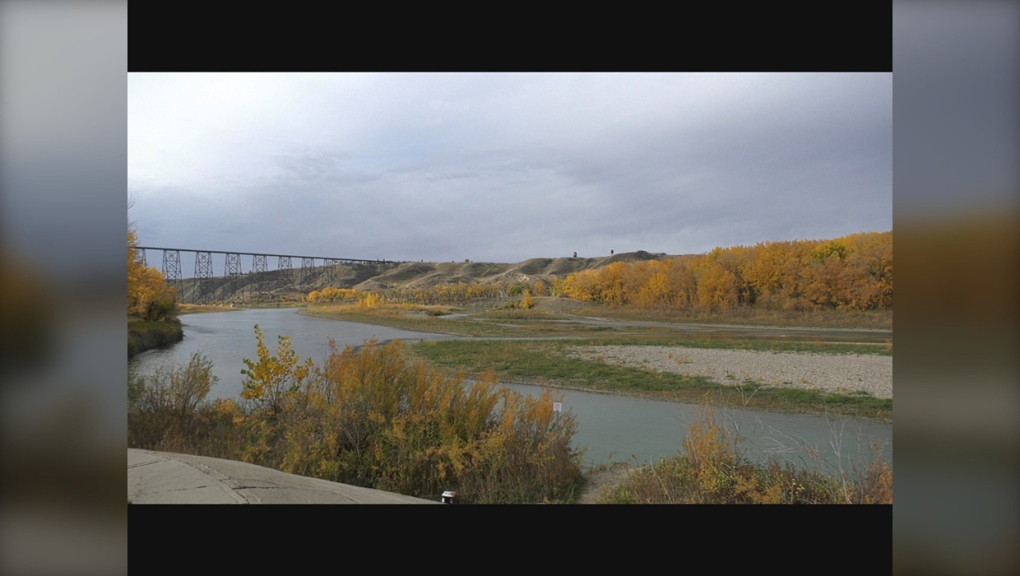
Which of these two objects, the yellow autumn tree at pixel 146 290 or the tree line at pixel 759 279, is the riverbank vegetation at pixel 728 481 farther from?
the yellow autumn tree at pixel 146 290

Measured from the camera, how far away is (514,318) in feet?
32.0

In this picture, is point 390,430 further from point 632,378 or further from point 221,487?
point 632,378

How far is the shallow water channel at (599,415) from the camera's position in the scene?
581 cm

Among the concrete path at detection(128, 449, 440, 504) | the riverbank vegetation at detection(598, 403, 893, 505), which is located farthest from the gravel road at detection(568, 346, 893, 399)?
the concrete path at detection(128, 449, 440, 504)

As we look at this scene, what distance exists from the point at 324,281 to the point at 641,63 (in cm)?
572

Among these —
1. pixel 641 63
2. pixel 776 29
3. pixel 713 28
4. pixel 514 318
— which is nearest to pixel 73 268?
pixel 641 63

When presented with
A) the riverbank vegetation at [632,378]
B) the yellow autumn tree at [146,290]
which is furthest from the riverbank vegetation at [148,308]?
the riverbank vegetation at [632,378]

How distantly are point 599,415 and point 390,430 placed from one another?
4111mm

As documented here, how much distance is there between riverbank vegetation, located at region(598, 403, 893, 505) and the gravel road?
459 centimetres

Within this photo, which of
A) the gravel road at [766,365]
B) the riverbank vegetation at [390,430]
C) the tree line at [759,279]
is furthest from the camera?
the gravel road at [766,365]

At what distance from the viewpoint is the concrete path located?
10.3 ft

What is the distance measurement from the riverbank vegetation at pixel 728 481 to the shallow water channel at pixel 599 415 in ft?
0.89

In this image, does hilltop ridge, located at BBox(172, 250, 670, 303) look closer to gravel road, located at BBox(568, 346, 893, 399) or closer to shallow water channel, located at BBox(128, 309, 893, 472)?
shallow water channel, located at BBox(128, 309, 893, 472)

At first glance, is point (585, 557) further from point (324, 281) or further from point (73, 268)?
point (324, 281)
